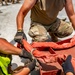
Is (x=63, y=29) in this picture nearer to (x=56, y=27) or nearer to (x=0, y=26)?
(x=56, y=27)

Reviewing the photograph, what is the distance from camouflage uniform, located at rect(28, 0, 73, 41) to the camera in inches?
135

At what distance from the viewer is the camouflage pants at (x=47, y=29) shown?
135 inches

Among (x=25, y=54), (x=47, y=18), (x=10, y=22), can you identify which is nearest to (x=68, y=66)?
(x=25, y=54)

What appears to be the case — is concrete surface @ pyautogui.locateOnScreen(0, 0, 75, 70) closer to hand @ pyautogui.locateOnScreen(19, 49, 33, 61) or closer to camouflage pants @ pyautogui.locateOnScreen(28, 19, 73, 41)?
camouflage pants @ pyautogui.locateOnScreen(28, 19, 73, 41)

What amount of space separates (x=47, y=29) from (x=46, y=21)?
0.38 feet

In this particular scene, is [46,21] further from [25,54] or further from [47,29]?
[25,54]

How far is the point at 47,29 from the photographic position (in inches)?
143

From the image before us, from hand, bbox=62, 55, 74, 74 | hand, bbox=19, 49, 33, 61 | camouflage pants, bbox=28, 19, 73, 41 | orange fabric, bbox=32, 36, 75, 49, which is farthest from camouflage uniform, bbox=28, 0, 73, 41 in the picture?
hand, bbox=62, 55, 74, 74

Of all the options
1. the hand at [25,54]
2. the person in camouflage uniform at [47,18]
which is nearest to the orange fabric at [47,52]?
the hand at [25,54]

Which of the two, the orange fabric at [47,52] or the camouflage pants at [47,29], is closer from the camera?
the orange fabric at [47,52]

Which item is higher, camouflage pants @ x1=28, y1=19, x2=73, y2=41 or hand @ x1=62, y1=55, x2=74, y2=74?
hand @ x1=62, y1=55, x2=74, y2=74

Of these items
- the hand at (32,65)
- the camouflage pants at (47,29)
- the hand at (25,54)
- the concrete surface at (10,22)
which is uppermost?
the hand at (25,54)

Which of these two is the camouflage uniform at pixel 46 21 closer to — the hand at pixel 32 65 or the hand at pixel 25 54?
the hand at pixel 25 54

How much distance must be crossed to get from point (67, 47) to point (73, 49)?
0.07m
